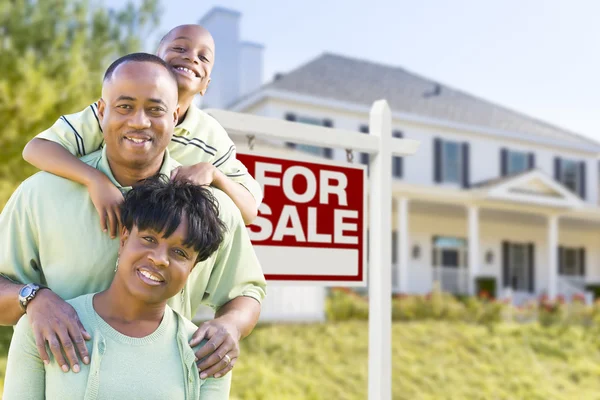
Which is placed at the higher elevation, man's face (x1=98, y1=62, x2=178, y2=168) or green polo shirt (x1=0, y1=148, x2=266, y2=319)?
man's face (x1=98, y1=62, x2=178, y2=168)

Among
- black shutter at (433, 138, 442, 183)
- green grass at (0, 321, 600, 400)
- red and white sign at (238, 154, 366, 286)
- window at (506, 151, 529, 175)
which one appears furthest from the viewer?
window at (506, 151, 529, 175)

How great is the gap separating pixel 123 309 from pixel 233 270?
12.7 inches

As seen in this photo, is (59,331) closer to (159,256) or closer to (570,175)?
(159,256)

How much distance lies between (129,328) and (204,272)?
246 mm

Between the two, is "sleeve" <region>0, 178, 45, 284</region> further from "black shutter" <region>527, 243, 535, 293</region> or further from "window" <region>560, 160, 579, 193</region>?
"window" <region>560, 160, 579, 193</region>

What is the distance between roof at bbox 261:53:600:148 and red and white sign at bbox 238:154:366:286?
14.0 m

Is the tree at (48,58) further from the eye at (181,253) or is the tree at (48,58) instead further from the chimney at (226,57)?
the chimney at (226,57)

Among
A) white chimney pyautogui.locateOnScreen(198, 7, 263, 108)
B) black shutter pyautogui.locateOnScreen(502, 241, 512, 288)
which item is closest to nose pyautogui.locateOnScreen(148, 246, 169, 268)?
white chimney pyautogui.locateOnScreen(198, 7, 263, 108)

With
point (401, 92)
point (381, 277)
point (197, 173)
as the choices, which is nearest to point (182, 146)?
point (197, 173)

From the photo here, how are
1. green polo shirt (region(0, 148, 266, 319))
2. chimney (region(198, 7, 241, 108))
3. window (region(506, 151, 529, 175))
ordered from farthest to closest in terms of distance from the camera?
window (region(506, 151, 529, 175)) < chimney (region(198, 7, 241, 108)) < green polo shirt (region(0, 148, 266, 319))

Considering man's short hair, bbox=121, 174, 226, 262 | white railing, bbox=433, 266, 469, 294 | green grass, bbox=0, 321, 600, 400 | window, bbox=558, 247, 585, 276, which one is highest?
man's short hair, bbox=121, 174, 226, 262

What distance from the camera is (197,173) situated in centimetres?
154

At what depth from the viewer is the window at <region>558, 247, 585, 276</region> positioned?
22.4 meters

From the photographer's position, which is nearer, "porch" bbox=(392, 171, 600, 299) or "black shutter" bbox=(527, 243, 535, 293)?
"porch" bbox=(392, 171, 600, 299)
